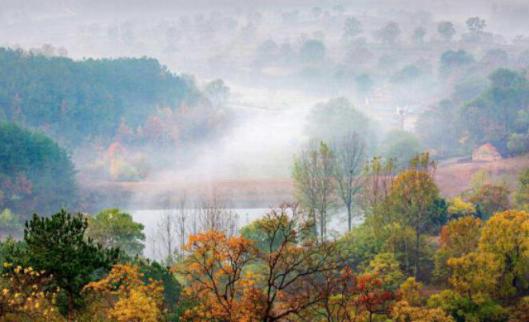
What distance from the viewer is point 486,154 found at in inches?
3984

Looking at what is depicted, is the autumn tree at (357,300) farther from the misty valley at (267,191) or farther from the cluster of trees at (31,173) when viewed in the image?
the cluster of trees at (31,173)

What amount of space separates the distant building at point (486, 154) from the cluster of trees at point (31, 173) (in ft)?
191

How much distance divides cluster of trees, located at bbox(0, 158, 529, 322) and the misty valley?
0.48 ft

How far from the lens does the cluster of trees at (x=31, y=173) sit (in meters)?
80.4

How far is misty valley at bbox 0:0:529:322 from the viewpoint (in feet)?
91.1

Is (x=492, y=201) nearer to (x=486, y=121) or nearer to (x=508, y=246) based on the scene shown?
(x=508, y=246)

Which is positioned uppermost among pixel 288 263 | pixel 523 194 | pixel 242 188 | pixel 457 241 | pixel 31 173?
pixel 31 173

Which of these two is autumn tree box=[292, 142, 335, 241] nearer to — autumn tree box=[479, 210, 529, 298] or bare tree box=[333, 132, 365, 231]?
bare tree box=[333, 132, 365, 231]

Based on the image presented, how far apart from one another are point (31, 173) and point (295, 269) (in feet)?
199

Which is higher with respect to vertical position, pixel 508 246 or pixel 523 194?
pixel 523 194

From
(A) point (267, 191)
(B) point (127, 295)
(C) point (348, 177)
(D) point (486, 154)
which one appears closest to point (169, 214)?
(A) point (267, 191)

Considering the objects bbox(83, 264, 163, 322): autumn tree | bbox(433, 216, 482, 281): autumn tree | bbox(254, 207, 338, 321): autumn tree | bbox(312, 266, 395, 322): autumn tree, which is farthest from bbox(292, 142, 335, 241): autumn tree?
bbox(83, 264, 163, 322): autumn tree

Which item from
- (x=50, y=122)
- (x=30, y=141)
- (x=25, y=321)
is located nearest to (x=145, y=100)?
(x=50, y=122)

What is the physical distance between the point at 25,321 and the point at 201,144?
316 feet
